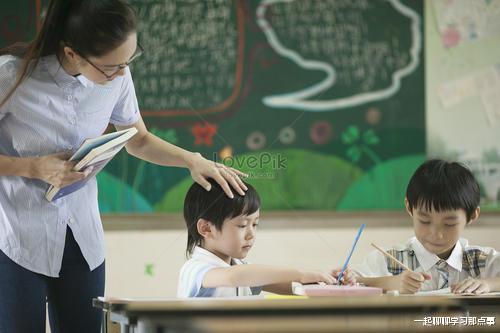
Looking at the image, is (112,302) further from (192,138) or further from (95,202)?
(192,138)

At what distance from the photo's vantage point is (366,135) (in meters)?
3.60

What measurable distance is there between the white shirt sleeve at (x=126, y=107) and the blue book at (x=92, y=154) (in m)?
0.24

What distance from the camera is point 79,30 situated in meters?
1.67

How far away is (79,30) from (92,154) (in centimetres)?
26

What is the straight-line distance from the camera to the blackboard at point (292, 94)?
3.56m

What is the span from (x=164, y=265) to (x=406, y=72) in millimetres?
1405

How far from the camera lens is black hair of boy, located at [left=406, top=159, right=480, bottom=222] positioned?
2336 millimetres

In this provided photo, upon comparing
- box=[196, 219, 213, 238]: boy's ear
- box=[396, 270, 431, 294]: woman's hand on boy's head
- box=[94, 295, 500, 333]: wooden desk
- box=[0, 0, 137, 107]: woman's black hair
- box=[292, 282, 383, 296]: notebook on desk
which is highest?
box=[0, 0, 137, 107]: woman's black hair

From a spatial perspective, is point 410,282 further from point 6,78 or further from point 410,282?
point 6,78

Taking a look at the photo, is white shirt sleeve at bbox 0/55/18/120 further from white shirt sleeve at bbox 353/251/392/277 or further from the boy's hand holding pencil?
white shirt sleeve at bbox 353/251/392/277

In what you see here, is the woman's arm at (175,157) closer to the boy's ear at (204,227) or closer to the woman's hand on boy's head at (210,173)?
the woman's hand on boy's head at (210,173)

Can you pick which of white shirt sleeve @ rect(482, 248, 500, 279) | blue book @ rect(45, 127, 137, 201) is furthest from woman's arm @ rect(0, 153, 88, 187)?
white shirt sleeve @ rect(482, 248, 500, 279)

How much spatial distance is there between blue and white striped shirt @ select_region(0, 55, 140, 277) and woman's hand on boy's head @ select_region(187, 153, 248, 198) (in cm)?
31

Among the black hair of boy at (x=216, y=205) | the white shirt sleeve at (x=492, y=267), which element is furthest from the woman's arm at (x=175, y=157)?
the white shirt sleeve at (x=492, y=267)
